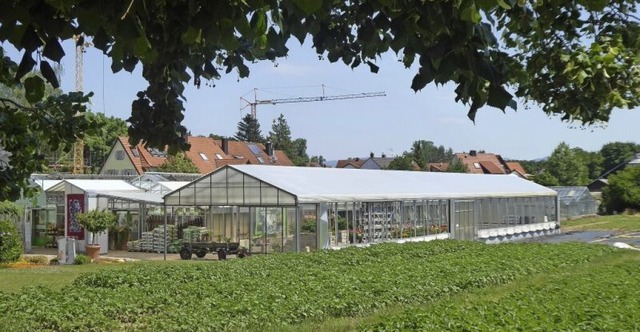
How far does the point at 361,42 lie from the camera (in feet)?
13.2

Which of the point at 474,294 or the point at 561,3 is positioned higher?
the point at 561,3

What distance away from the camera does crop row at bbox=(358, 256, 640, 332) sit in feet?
21.5

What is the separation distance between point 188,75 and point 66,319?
15.5 feet

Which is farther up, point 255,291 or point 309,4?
point 309,4

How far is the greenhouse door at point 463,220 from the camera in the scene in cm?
2869

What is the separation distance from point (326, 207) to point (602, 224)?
80.3 ft

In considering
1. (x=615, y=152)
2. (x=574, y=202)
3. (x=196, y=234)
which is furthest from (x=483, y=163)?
(x=196, y=234)

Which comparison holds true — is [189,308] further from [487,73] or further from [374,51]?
[487,73]

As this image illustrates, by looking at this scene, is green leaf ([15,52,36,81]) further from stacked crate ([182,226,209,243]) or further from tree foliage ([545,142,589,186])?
tree foliage ([545,142,589,186])

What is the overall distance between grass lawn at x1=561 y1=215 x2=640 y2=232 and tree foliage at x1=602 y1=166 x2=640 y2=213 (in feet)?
8.82

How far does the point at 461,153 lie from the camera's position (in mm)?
88062

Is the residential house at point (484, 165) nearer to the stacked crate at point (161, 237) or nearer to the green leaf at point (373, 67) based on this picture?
the stacked crate at point (161, 237)

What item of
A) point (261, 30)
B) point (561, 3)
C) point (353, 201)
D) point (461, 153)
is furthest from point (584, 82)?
point (461, 153)

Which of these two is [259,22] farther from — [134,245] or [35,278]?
[134,245]
